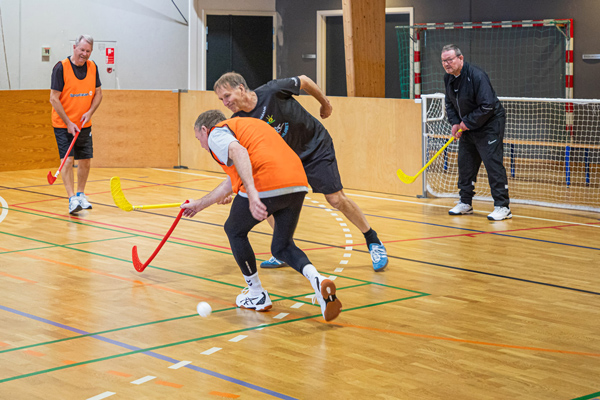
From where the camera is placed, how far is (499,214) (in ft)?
24.2

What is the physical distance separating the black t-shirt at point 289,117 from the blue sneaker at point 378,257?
709 mm

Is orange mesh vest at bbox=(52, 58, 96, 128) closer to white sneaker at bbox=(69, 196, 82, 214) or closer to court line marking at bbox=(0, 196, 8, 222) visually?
white sneaker at bbox=(69, 196, 82, 214)

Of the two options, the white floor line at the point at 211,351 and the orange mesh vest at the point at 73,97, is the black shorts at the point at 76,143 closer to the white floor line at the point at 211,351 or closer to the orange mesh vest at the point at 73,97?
the orange mesh vest at the point at 73,97

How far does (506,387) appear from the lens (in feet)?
10.5

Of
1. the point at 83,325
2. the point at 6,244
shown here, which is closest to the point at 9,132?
the point at 6,244

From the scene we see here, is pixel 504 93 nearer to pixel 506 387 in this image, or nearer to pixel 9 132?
pixel 9 132

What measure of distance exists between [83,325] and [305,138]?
1.89 m

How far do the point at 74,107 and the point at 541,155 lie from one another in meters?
6.24

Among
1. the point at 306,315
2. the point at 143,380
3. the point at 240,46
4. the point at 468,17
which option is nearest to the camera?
the point at 143,380

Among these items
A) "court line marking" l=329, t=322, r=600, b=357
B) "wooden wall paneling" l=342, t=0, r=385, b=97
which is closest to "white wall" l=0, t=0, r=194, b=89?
"wooden wall paneling" l=342, t=0, r=385, b=97

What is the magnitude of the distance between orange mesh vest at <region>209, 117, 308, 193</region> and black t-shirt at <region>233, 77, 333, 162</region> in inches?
27.1

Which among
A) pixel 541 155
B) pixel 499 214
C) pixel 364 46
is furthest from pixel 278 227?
pixel 541 155

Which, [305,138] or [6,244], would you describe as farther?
[6,244]

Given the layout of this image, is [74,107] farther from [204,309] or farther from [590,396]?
[590,396]
